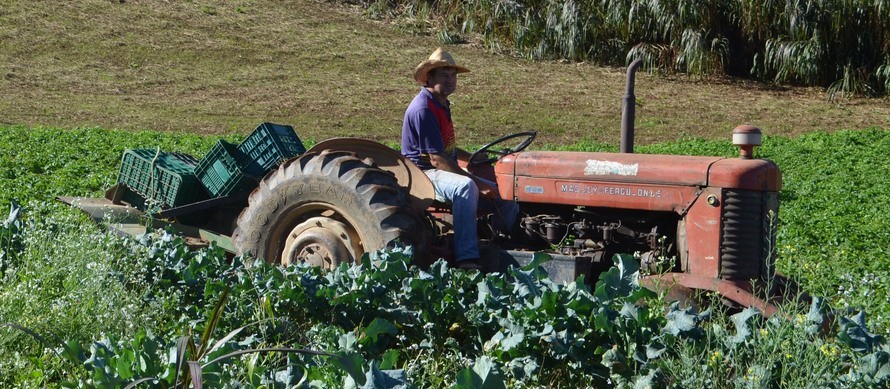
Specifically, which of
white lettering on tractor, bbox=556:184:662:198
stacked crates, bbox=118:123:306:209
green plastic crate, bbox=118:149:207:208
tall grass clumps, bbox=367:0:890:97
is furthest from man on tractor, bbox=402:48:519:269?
tall grass clumps, bbox=367:0:890:97

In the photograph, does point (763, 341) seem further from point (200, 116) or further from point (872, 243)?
point (200, 116)

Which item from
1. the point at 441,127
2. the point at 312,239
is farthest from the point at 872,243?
the point at 312,239

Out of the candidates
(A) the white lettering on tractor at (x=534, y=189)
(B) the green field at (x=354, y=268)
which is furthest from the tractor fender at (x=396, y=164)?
(B) the green field at (x=354, y=268)

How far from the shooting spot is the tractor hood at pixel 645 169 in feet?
20.9

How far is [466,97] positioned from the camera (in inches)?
867

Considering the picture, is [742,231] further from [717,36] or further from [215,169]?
[717,36]

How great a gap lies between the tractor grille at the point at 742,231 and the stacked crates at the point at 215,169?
3232mm

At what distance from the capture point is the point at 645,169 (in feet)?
22.1

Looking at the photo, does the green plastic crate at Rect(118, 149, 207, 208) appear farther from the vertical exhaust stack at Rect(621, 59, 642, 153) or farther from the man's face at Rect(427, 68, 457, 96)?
the vertical exhaust stack at Rect(621, 59, 642, 153)

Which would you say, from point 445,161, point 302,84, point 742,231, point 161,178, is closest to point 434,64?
point 445,161

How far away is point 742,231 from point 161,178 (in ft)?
14.3

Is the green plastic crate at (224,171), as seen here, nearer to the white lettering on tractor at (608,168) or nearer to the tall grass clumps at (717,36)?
the white lettering on tractor at (608,168)

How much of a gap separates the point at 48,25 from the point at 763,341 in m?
24.7

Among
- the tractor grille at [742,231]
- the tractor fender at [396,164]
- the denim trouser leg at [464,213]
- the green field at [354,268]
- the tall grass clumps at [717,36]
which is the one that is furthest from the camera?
the tall grass clumps at [717,36]
